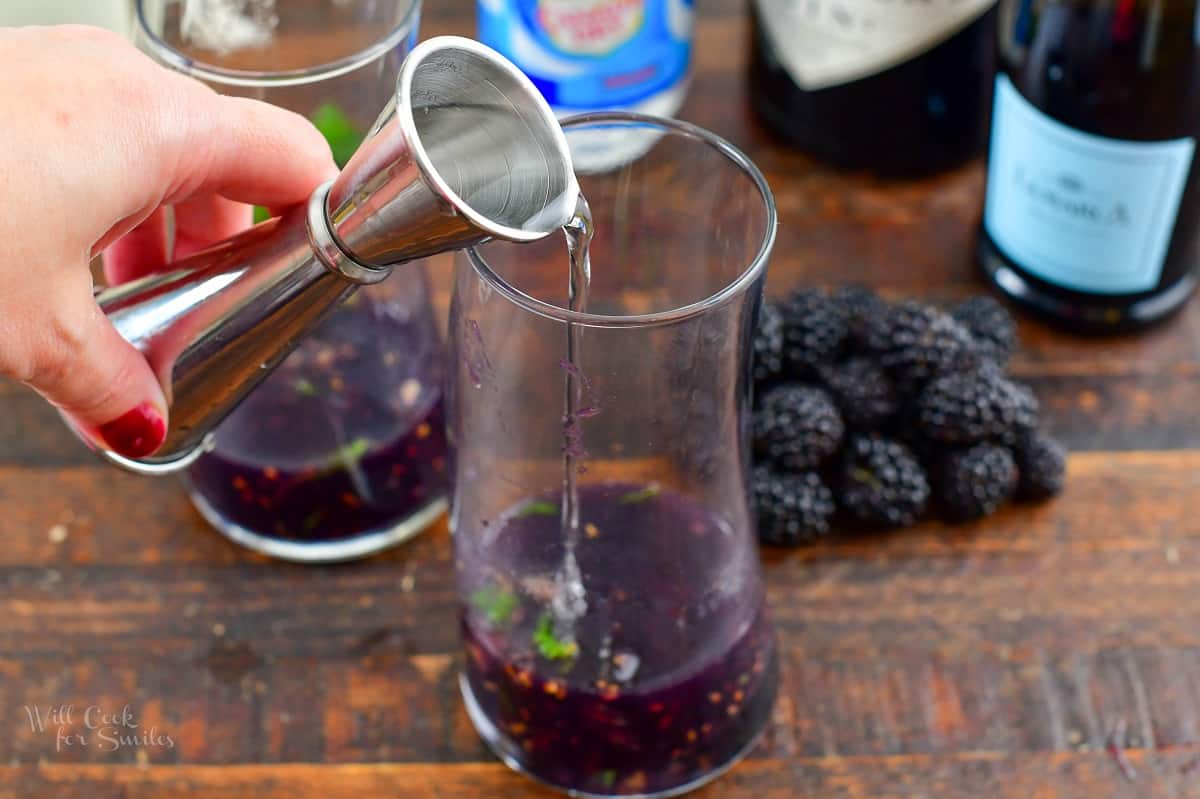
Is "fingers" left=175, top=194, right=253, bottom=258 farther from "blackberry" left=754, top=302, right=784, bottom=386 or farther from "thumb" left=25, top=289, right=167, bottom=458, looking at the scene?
"blackberry" left=754, top=302, right=784, bottom=386

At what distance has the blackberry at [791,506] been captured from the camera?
0.81 metres

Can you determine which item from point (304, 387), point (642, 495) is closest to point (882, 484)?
point (642, 495)

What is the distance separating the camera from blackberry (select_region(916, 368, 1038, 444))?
0.81 metres

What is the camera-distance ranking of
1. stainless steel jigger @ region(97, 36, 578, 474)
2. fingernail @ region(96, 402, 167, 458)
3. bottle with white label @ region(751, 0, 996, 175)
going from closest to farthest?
1. stainless steel jigger @ region(97, 36, 578, 474)
2. fingernail @ region(96, 402, 167, 458)
3. bottle with white label @ region(751, 0, 996, 175)

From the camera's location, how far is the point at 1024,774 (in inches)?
28.6

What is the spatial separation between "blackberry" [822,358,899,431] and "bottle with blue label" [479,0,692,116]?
26 centimetres

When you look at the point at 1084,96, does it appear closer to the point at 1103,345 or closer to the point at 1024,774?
the point at 1103,345

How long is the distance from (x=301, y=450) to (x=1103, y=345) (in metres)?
0.53

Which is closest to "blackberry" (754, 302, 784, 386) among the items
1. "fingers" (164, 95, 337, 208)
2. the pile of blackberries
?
the pile of blackberries

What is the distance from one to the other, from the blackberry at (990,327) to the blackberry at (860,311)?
5cm

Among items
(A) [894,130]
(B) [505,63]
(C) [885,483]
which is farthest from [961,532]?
(B) [505,63]

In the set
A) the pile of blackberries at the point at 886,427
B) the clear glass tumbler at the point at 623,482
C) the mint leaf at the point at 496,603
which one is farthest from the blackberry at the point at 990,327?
the mint leaf at the point at 496,603

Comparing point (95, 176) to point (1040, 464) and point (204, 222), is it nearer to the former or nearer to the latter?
point (204, 222)

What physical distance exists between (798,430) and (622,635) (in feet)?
0.69
